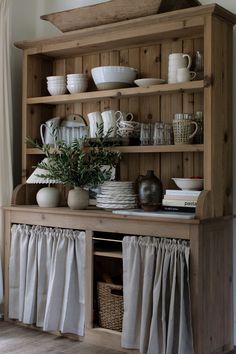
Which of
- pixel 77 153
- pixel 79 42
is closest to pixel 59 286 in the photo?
pixel 77 153

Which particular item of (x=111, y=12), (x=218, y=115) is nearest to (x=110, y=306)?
(x=218, y=115)

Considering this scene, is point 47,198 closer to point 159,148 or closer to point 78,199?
point 78,199

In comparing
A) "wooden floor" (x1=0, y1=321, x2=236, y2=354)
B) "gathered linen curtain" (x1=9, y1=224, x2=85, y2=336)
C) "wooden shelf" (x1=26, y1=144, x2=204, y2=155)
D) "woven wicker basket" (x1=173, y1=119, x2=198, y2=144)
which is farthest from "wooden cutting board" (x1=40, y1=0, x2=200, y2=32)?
"wooden floor" (x1=0, y1=321, x2=236, y2=354)

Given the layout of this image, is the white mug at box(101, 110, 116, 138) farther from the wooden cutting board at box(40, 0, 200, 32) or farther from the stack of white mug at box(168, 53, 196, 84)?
the wooden cutting board at box(40, 0, 200, 32)

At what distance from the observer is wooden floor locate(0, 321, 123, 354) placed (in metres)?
3.35

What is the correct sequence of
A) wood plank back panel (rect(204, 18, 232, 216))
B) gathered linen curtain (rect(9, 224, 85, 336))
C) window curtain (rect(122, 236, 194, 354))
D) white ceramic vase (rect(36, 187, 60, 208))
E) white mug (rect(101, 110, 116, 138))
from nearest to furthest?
window curtain (rect(122, 236, 194, 354))
wood plank back panel (rect(204, 18, 232, 216))
gathered linen curtain (rect(9, 224, 85, 336))
white mug (rect(101, 110, 116, 138))
white ceramic vase (rect(36, 187, 60, 208))

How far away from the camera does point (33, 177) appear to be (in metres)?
3.87

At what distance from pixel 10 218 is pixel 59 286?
654mm

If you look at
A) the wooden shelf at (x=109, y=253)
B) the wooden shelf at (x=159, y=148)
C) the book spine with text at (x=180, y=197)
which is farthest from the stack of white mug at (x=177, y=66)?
the wooden shelf at (x=109, y=253)

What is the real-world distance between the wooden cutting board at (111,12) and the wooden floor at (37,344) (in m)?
2.07

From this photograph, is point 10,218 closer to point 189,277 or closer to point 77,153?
point 77,153

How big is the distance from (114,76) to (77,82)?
1.14 feet

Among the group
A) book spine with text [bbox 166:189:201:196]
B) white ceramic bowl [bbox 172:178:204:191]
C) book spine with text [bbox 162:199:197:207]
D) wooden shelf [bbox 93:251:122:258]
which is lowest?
wooden shelf [bbox 93:251:122:258]

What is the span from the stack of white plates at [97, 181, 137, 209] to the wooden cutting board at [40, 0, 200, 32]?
3.49ft
